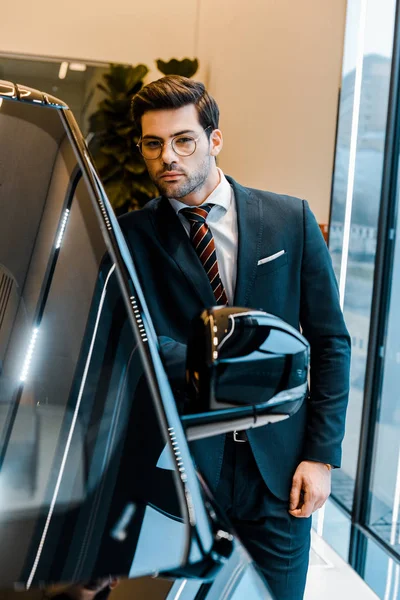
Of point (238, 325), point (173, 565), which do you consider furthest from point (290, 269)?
point (173, 565)

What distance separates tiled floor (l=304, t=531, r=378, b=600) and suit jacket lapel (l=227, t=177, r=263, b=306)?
5.28 ft

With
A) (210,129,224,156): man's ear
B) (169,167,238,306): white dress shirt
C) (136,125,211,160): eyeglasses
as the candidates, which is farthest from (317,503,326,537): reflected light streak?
(136,125,211,160): eyeglasses

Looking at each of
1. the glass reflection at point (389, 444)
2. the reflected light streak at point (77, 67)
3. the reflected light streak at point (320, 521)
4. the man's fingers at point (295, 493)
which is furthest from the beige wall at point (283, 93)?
the man's fingers at point (295, 493)

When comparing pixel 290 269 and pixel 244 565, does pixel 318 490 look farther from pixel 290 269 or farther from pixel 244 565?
pixel 244 565

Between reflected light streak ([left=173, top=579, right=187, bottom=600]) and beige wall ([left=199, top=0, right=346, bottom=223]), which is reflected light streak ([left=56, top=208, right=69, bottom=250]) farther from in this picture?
beige wall ([left=199, top=0, right=346, bottom=223])

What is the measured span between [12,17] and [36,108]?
5102 mm

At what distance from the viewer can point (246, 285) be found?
1.59 meters

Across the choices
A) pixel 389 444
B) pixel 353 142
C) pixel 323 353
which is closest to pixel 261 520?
pixel 323 353

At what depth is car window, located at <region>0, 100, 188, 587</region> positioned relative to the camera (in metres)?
0.75

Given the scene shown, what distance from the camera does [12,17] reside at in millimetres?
5602

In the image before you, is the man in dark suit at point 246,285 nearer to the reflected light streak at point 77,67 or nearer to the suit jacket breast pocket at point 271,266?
the suit jacket breast pocket at point 271,266

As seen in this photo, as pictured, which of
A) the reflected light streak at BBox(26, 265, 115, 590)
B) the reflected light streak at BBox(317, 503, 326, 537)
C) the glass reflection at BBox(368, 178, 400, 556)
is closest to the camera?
the reflected light streak at BBox(26, 265, 115, 590)

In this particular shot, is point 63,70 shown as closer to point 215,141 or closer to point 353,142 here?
point 353,142

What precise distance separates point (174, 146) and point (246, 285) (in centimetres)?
33
